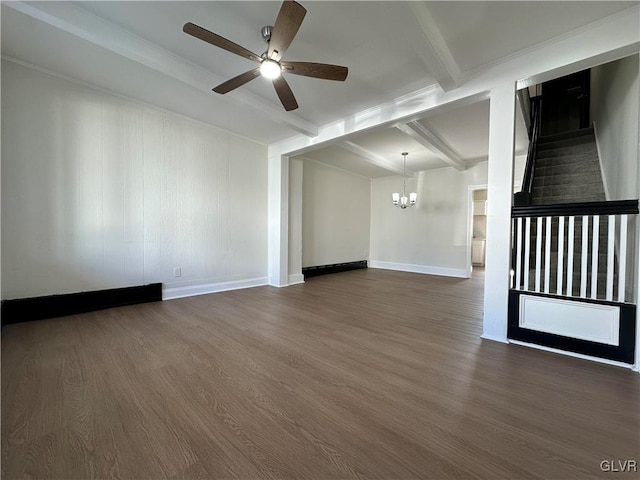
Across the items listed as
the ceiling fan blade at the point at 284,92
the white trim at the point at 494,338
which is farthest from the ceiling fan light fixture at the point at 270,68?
the white trim at the point at 494,338

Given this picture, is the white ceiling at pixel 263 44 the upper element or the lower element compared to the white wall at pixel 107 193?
upper

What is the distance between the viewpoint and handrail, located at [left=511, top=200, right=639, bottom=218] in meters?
2.07

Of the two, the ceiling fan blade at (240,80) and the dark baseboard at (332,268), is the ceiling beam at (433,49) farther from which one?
the dark baseboard at (332,268)

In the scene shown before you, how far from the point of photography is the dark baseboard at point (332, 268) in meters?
6.25

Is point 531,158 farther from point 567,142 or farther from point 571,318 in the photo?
point 571,318

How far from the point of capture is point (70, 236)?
3.10m

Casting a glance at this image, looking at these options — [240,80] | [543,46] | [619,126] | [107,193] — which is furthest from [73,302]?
[619,126]

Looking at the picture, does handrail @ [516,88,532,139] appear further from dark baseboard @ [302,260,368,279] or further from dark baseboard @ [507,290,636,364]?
dark baseboard @ [302,260,368,279]

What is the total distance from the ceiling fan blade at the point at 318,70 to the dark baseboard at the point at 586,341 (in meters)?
2.60

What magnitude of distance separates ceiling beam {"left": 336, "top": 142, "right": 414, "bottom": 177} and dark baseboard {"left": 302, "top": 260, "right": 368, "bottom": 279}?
2801 mm

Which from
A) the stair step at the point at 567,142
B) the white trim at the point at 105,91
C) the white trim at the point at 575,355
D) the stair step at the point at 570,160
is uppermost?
the white trim at the point at 105,91

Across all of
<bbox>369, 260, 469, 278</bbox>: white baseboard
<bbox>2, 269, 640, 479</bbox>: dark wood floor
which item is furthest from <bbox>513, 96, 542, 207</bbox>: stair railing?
<bbox>369, 260, 469, 278</bbox>: white baseboard

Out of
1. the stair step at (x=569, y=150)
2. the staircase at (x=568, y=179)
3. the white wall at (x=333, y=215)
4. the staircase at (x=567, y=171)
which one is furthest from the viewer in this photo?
the white wall at (x=333, y=215)

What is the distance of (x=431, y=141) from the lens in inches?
179
